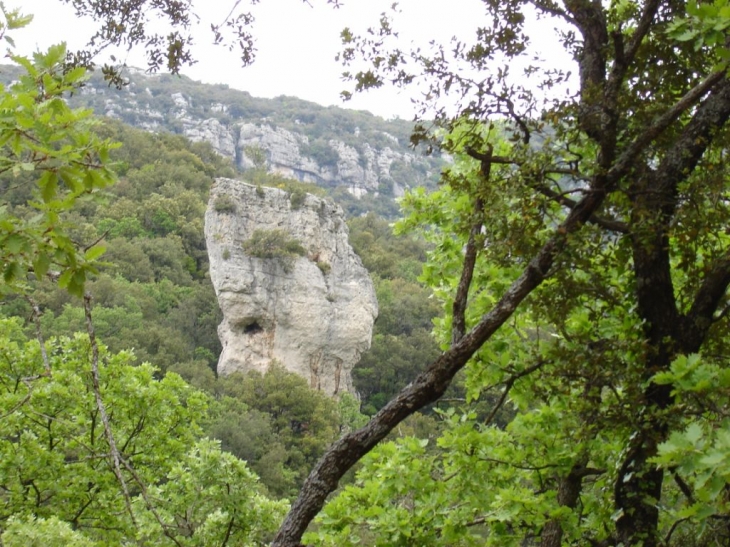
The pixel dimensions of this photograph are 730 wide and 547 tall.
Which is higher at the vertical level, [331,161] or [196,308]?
[331,161]

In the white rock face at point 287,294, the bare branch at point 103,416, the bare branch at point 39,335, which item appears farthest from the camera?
the white rock face at point 287,294

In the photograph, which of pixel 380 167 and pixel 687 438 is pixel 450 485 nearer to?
pixel 687 438

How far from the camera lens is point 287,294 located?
28938 millimetres

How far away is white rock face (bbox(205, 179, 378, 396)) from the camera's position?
92.8ft

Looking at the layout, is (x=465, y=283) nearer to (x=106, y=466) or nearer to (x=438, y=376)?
(x=438, y=376)

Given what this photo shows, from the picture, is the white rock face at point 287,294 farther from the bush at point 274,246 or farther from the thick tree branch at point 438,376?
the thick tree branch at point 438,376

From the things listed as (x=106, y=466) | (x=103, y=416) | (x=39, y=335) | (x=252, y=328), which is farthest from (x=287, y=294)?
(x=103, y=416)

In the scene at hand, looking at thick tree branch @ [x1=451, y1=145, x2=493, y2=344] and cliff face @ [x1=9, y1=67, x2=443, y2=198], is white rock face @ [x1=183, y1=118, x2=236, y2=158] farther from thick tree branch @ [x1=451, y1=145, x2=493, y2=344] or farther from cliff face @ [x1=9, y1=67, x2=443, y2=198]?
thick tree branch @ [x1=451, y1=145, x2=493, y2=344]

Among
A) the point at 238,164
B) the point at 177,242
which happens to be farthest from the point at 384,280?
the point at 238,164

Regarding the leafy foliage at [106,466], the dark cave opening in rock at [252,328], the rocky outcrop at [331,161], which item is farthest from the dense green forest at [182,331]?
the rocky outcrop at [331,161]

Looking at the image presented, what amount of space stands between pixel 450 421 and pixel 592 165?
5.63 feet

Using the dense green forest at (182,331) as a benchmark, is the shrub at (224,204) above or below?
above

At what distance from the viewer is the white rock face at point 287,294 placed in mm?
28297

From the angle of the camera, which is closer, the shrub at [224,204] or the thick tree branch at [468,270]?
the thick tree branch at [468,270]
